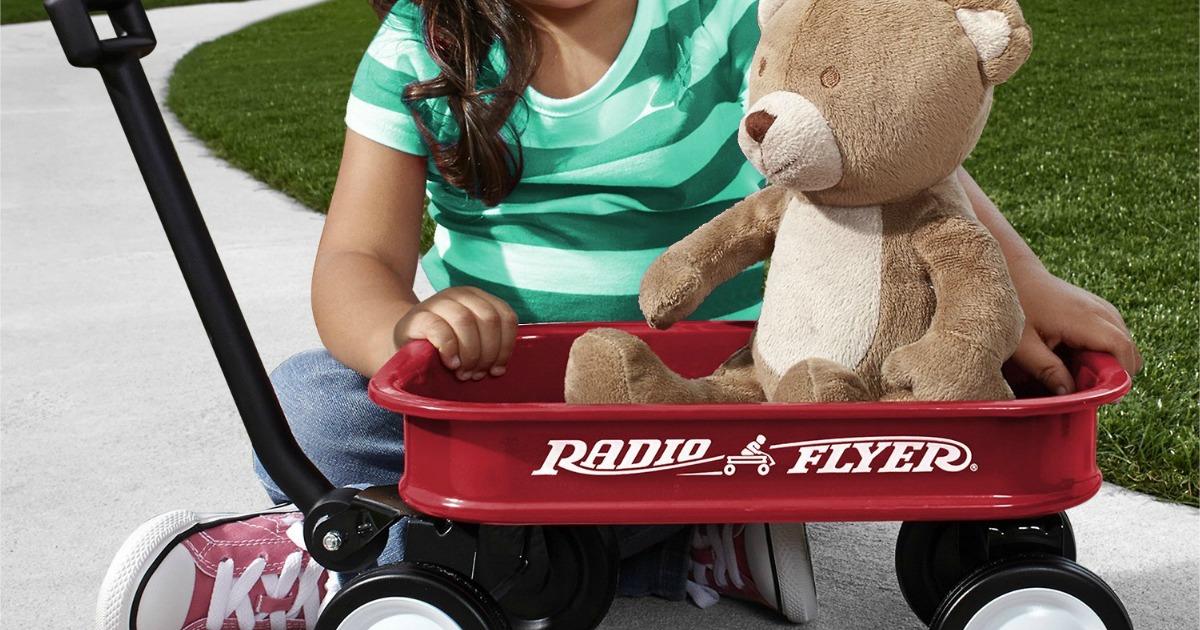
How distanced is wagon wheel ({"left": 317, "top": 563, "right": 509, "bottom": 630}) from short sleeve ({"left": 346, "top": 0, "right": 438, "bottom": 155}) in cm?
66

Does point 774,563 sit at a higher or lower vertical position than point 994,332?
lower

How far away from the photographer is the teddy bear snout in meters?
1.29

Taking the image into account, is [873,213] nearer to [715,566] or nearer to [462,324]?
Result: [462,324]

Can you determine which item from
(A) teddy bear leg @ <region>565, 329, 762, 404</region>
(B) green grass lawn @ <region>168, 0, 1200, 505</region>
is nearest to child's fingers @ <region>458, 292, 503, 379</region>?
(A) teddy bear leg @ <region>565, 329, 762, 404</region>

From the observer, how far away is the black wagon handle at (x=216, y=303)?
1.27 m

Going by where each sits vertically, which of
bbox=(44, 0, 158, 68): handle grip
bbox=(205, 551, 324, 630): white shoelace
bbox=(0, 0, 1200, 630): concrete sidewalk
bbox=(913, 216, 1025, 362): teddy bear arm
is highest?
bbox=(44, 0, 158, 68): handle grip

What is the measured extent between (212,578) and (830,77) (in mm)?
1017

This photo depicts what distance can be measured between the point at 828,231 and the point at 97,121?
5.74m

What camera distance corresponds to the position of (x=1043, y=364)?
1436 mm

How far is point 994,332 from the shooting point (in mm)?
1282

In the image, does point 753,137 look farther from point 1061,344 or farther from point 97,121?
point 97,121

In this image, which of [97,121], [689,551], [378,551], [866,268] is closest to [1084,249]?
[689,551]

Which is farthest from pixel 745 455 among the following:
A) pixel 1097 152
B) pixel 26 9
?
pixel 26 9

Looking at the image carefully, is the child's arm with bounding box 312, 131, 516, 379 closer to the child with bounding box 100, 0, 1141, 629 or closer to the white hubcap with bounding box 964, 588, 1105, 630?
the child with bounding box 100, 0, 1141, 629
